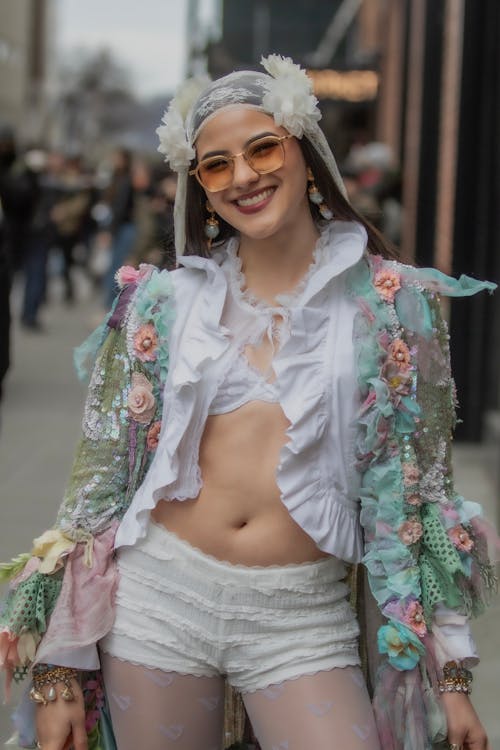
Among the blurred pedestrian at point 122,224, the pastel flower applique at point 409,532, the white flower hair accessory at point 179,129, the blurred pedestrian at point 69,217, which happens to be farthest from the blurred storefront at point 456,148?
the blurred pedestrian at point 69,217

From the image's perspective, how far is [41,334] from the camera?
48.8 ft

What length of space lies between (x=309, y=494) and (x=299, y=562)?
0.15 metres

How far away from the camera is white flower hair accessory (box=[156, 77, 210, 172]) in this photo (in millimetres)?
2908

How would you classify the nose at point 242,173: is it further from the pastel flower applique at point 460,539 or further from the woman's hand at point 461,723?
the woman's hand at point 461,723

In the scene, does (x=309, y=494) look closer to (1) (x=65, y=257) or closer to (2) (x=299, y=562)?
(2) (x=299, y=562)

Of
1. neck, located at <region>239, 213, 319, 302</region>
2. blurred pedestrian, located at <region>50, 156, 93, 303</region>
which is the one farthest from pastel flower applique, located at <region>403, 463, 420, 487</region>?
blurred pedestrian, located at <region>50, 156, 93, 303</region>

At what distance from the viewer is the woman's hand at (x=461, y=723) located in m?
2.68

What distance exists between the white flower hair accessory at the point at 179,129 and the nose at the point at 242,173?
0.15 metres

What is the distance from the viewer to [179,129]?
9.58 feet

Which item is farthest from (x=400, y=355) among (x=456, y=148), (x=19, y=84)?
(x=19, y=84)

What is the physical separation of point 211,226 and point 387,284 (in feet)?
1.50

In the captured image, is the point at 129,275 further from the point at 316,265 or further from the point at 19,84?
the point at 19,84

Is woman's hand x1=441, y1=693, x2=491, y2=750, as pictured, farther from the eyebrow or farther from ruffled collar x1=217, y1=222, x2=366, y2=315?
the eyebrow

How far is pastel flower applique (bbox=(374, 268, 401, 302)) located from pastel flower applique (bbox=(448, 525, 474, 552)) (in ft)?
1.65
